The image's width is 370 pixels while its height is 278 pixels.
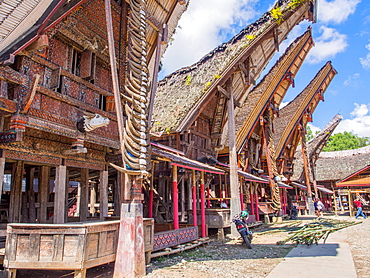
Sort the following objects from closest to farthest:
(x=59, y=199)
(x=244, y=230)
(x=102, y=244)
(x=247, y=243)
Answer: (x=102, y=244) → (x=59, y=199) → (x=247, y=243) → (x=244, y=230)

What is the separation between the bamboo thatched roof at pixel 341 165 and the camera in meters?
31.2

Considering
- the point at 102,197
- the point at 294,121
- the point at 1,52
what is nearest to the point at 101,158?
the point at 102,197

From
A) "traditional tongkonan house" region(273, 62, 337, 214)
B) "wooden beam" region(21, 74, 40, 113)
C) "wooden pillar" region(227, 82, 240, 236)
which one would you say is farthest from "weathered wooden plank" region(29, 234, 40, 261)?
"traditional tongkonan house" region(273, 62, 337, 214)

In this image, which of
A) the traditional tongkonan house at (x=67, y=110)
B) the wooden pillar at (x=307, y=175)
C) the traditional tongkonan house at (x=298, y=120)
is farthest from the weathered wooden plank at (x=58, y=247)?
the wooden pillar at (x=307, y=175)

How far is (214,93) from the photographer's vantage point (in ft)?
42.7

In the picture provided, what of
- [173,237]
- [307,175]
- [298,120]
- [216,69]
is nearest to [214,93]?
[216,69]

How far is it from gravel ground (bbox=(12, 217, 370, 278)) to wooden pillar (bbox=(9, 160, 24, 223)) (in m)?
1.49

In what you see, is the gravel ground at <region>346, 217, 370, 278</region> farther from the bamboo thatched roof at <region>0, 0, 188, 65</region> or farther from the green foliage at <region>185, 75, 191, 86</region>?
the green foliage at <region>185, 75, 191, 86</region>

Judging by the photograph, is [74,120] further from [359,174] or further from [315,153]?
[315,153]

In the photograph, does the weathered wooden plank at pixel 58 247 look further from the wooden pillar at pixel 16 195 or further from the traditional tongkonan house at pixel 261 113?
the traditional tongkonan house at pixel 261 113

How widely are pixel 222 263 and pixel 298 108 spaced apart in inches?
805

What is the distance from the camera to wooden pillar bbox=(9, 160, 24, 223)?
7309 mm

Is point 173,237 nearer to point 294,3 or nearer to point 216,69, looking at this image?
point 216,69

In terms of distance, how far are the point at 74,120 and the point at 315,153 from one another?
28.6 meters
